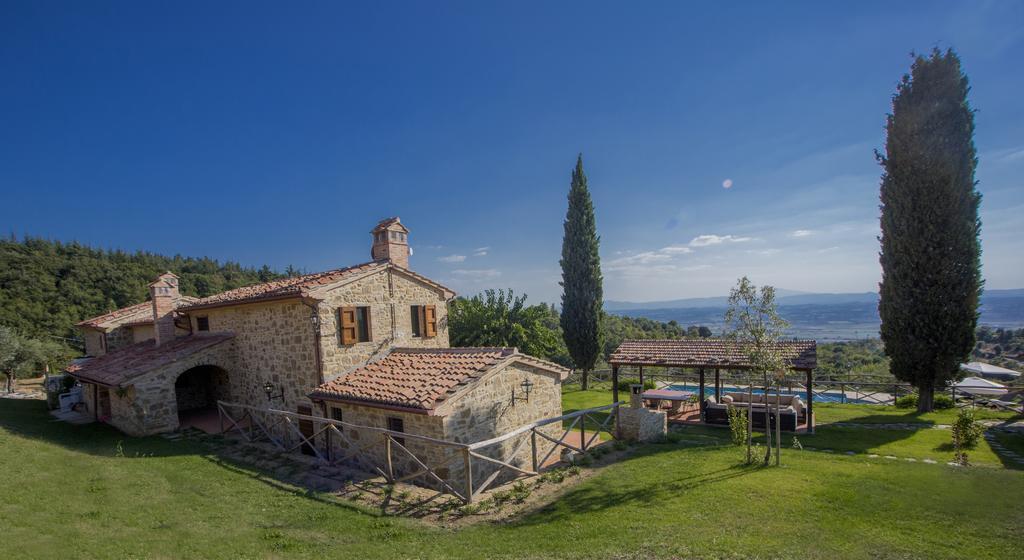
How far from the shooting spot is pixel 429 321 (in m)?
16.9

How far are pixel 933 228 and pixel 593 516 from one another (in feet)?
63.0

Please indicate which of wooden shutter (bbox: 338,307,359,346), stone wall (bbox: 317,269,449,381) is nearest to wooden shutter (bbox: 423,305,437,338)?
stone wall (bbox: 317,269,449,381)

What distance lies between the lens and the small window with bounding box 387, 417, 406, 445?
11383mm

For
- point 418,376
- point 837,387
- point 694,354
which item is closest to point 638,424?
point 694,354

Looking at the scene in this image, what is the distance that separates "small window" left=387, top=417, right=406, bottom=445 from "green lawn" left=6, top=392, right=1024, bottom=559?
2294 millimetres

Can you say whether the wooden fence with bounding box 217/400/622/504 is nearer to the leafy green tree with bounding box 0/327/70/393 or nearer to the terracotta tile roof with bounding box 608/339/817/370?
the terracotta tile roof with bounding box 608/339/817/370

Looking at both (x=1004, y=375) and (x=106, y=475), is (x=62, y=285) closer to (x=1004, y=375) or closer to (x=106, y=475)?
(x=106, y=475)

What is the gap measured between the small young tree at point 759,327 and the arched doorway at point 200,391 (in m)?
18.7

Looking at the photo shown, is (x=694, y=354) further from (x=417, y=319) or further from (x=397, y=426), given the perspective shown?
(x=397, y=426)

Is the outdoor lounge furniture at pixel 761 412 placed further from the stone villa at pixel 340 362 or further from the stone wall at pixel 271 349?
the stone wall at pixel 271 349

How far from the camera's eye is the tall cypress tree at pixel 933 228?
17.5m

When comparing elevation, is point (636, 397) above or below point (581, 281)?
below

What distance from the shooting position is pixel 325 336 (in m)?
13.6

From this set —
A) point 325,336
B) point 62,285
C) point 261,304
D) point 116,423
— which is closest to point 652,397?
point 325,336
